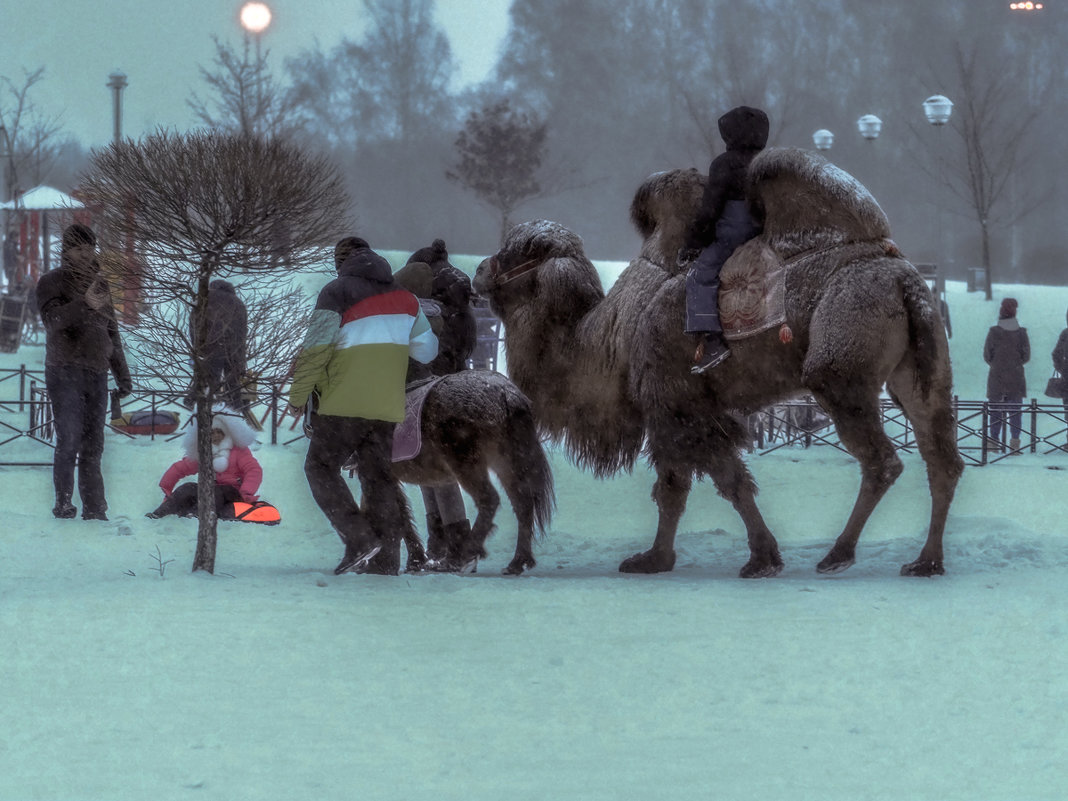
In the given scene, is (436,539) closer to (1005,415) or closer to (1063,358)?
(1005,415)

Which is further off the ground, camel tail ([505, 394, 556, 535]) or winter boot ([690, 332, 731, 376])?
winter boot ([690, 332, 731, 376])

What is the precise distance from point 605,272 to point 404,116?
11114mm

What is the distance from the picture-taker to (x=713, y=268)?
7113 millimetres

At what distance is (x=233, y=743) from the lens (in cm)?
389

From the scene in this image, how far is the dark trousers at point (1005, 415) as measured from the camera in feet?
47.2

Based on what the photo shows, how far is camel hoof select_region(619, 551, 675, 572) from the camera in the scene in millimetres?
7391

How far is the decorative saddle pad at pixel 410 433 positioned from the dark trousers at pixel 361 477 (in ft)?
0.12

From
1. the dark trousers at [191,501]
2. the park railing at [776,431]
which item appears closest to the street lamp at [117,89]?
the park railing at [776,431]

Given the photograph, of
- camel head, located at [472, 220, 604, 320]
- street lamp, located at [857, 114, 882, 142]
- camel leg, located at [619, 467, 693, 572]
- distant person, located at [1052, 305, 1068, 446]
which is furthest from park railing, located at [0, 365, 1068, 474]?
street lamp, located at [857, 114, 882, 142]

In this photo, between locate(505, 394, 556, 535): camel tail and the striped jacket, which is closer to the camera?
the striped jacket

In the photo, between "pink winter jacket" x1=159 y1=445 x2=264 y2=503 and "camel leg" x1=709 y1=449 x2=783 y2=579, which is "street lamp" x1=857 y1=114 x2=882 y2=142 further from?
"camel leg" x1=709 y1=449 x2=783 y2=579

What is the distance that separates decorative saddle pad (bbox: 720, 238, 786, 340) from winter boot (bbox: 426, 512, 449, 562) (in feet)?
6.15

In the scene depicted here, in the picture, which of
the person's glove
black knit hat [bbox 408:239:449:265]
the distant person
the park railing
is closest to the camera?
the person's glove

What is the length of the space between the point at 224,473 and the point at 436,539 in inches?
101
